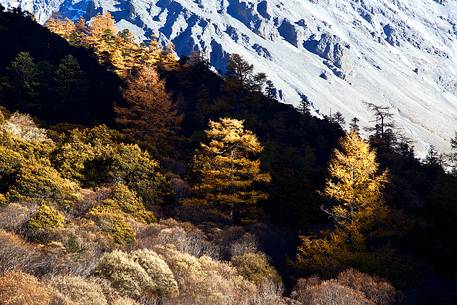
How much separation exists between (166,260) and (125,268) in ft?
7.66

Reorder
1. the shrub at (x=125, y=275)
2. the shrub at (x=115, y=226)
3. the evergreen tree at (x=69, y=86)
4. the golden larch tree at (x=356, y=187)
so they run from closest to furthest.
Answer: the shrub at (x=125, y=275) → the shrub at (x=115, y=226) → the golden larch tree at (x=356, y=187) → the evergreen tree at (x=69, y=86)

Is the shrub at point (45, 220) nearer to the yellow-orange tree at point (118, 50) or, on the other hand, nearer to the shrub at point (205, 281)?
the shrub at point (205, 281)

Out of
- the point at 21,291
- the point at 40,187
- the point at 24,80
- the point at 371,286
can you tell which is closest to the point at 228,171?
the point at 40,187

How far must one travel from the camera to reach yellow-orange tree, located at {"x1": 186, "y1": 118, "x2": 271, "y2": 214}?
2498 cm

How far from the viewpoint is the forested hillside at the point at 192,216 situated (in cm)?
→ 1226

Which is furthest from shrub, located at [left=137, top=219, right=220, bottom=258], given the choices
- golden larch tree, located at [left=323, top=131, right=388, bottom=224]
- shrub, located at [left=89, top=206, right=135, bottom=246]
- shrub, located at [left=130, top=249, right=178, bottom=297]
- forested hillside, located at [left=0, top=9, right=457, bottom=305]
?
golden larch tree, located at [left=323, top=131, right=388, bottom=224]

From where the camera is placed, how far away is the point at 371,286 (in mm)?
16844

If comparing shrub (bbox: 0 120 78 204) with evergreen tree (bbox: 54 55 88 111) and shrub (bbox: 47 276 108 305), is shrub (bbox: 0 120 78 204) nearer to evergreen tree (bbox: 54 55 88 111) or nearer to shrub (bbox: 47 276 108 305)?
shrub (bbox: 47 276 108 305)

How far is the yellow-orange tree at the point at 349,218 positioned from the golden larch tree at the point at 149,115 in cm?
1570

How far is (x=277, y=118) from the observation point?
152 feet

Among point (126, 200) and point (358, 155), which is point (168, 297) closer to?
Result: point (126, 200)

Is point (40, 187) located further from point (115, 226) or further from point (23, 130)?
point (23, 130)

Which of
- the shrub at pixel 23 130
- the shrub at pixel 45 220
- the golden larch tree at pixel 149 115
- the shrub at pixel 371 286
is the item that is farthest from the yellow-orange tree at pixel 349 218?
the golden larch tree at pixel 149 115

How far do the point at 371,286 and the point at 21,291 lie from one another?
12.4 meters
